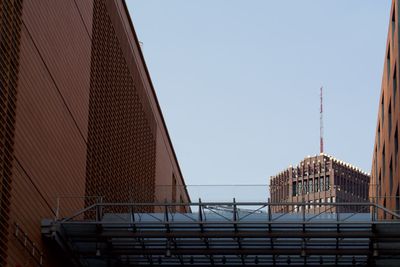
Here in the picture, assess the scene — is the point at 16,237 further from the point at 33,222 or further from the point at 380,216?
the point at 380,216

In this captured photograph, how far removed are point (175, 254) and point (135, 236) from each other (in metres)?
3.29

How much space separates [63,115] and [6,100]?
8.85m

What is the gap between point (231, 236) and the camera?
4172 centimetres

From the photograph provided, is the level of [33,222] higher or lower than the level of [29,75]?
lower

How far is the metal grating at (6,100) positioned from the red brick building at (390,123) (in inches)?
849

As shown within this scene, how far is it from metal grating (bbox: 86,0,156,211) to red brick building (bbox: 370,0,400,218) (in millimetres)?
13272

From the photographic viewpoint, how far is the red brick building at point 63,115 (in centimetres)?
3509

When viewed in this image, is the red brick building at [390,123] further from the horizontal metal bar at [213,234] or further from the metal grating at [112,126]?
the metal grating at [112,126]

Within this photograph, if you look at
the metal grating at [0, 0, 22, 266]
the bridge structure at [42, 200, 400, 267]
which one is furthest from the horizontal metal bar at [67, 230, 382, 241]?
the metal grating at [0, 0, 22, 266]

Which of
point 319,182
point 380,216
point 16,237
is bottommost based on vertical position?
point 16,237

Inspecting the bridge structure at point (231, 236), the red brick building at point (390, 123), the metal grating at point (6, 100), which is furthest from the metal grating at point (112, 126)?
the red brick building at point (390, 123)

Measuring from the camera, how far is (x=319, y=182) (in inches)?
7830

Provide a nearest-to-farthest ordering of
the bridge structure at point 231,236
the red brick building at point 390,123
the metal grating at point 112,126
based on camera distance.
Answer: the bridge structure at point 231,236, the metal grating at point 112,126, the red brick building at point 390,123

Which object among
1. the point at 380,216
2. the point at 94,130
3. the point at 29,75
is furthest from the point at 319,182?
the point at 29,75
